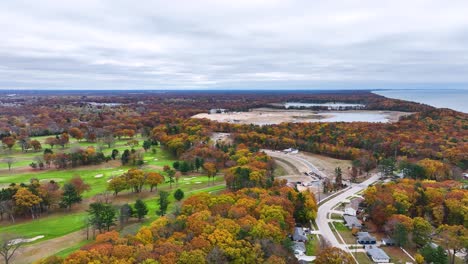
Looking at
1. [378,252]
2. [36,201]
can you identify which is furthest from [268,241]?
[36,201]

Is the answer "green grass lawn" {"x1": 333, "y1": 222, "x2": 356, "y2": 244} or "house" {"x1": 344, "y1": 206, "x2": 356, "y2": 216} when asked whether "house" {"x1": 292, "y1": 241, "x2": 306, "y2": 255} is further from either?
"house" {"x1": 344, "y1": 206, "x2": 356, "y2": 216}

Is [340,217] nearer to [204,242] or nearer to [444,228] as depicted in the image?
[444,228]

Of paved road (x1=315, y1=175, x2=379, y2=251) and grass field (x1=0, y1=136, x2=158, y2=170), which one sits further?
grass field (x1=0, y1=136, x2=158, y2=170)

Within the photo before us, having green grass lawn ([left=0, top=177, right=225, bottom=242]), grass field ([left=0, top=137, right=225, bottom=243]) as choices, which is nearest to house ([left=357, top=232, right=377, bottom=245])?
grass field ([left=0, top=137, right=225, bottom=243])

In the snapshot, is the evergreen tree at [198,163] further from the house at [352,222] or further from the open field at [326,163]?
the house at [352,222]

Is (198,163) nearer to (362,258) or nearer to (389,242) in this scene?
(389,242)

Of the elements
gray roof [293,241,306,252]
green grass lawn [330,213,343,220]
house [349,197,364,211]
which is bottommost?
green grass lawn [330,213,343,220]

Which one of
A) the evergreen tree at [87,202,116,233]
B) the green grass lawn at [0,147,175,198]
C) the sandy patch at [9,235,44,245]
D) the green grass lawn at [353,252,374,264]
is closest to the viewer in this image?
the green grass lawn at [353,252,374,264]

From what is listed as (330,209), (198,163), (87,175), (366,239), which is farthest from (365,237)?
(87,175)

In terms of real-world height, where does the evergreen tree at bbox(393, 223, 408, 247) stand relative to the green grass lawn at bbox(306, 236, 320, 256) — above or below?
above
